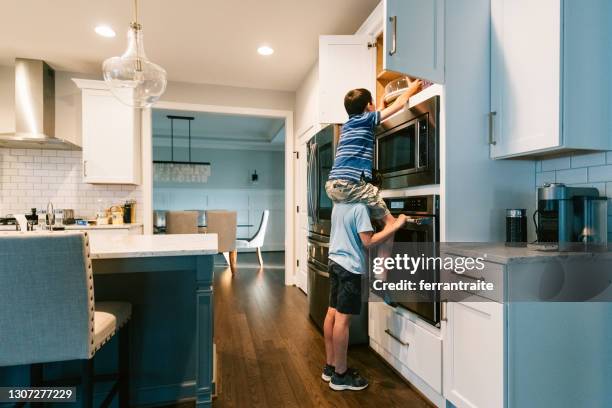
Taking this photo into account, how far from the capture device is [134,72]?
196 centimetres

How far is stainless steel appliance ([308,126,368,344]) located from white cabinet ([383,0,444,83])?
979 mm

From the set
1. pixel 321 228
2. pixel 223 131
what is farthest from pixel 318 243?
pixel 223 131

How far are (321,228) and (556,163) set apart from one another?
62.6 inches

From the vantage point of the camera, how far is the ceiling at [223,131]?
20.3 feet

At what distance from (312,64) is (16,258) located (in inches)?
128

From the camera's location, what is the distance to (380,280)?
2107mm

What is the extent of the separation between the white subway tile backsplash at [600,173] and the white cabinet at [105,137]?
3.87m

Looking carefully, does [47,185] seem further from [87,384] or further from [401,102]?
[401,102]

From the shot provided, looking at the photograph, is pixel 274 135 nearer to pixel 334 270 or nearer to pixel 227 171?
pixel 227 171

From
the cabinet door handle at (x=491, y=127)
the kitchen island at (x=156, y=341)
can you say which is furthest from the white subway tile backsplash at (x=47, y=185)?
the cabinet door handle at (x=491, y=127)

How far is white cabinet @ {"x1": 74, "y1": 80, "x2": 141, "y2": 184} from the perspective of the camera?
3.65 m

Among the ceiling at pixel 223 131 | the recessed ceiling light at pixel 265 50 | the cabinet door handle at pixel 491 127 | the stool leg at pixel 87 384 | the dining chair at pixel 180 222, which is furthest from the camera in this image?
the ceiling at pixel 223 131

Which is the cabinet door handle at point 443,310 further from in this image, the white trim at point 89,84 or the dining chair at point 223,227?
the dining chair at point 223,227

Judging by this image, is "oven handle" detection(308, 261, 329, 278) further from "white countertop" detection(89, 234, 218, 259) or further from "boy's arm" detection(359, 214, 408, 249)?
"white countertop" detection(89, 234, 218, 259)
